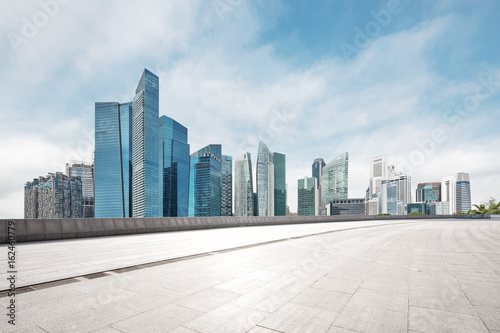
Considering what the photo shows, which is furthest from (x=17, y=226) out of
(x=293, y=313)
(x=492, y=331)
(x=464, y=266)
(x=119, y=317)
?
(x=464, y=266)

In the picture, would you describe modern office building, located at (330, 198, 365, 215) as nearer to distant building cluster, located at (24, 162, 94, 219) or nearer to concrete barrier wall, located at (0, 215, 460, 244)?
distant building cluster, located at (24, 162, 94, 219)

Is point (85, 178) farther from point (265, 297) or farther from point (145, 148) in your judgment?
point (265, 297)

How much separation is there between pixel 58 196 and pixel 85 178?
1858 cm

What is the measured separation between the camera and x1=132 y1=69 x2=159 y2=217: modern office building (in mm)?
168250

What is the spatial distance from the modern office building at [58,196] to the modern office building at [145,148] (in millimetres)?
38209

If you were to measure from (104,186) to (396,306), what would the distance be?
179 metres

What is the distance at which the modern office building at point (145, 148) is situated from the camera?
168m

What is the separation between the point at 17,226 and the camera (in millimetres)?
A: 11242

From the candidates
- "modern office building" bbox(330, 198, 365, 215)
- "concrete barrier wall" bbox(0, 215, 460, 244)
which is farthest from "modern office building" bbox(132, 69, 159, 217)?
"concrete barrier wall" bbox(0, 215, 460, 244)

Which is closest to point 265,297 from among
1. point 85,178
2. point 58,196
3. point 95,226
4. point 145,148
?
point 95,226

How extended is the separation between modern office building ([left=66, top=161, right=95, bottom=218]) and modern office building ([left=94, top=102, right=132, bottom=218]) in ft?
42.8

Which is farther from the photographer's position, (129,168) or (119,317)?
(129,168)

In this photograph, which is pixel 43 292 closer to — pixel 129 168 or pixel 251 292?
pixel 251 292

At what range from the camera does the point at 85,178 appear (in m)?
181
